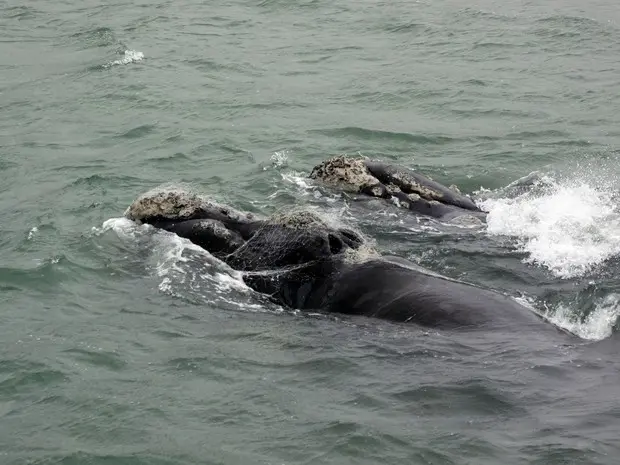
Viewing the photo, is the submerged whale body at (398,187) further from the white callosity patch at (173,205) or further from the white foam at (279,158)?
the white callosity patch at (173,205)

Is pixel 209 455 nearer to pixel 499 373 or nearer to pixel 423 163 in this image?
pixel 499 373

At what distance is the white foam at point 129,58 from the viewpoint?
2232 cm

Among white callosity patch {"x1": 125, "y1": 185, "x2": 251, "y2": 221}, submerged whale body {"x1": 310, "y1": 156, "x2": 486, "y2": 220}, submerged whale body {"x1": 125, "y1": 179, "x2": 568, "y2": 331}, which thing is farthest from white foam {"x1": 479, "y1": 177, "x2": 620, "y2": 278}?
white callosity patch {"x1": 125, "y1": 185, "x2": 251, "y2": 221}

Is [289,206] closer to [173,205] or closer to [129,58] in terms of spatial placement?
[173,205]

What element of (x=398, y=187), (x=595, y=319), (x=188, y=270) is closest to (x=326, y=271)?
(x=188, y=270)

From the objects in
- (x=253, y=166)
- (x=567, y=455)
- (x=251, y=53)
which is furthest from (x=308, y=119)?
(x=567, y=455)

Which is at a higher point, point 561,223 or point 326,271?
point 326,271

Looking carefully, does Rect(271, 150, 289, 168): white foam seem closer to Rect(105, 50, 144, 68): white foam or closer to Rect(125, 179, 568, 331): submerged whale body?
Rect(125, 179, 568, 331): submerged whale body

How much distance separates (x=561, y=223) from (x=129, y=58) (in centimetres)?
1284

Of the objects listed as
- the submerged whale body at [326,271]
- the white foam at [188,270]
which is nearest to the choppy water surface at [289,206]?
the white foam at [188,270]

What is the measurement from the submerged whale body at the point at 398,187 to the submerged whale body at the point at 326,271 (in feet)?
8.81

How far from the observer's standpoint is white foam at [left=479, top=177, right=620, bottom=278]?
11.7m

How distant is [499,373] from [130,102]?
13.3 metres

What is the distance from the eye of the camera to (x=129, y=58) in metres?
22.8
